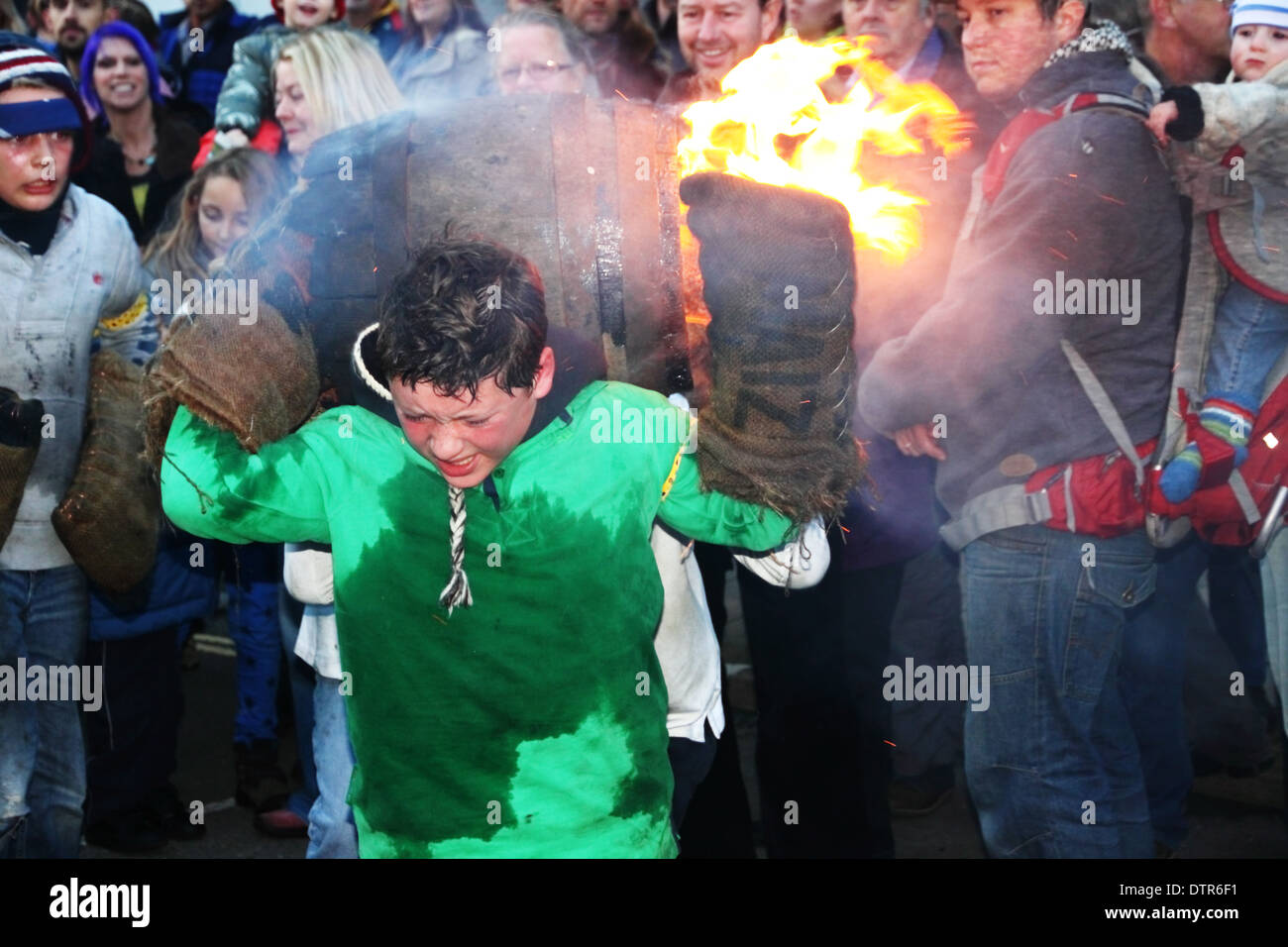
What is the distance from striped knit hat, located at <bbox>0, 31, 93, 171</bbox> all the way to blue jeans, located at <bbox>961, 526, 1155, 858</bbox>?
2.92m

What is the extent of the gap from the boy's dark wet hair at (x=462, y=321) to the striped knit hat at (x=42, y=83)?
2164mm

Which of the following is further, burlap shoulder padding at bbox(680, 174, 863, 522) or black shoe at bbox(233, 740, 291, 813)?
black shoe at bbox(233, 740, 291, 813)

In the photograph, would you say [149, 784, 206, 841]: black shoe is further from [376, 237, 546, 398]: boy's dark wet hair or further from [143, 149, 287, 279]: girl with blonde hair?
[376, 237, 546, 398]: boy's dark wet hair

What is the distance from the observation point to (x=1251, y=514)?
3994mm

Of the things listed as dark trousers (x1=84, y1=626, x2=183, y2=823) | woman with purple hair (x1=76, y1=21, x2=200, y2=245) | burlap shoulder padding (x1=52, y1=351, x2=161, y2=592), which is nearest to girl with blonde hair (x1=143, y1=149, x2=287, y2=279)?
woman with purple hair (x1=76, y1=21, x2=200, y2=245)

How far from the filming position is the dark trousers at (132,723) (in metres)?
5.18

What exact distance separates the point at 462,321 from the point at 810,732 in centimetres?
200

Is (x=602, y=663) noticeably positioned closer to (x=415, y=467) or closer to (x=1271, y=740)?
(x=415, y=467)

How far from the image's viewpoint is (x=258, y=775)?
5.47 metres

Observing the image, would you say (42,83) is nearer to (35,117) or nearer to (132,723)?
(35,117)

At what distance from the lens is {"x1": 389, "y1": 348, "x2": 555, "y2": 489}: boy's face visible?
2.72 meters

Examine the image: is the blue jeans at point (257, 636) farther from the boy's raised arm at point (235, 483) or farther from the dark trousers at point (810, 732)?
the boy's raised arm at point (235, 483)

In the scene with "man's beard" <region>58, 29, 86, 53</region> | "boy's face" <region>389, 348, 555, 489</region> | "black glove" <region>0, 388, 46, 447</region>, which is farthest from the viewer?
"man's beard" <region>58, 29, 86, 53</region>

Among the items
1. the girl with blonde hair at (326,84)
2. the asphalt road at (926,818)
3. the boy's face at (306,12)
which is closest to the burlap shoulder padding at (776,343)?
the asphalt road at (926,818)
